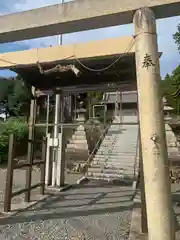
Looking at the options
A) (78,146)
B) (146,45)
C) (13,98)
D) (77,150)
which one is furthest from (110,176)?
(13,98)

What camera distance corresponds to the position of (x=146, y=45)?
3379 millimetres

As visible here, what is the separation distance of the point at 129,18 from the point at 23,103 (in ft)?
54.8

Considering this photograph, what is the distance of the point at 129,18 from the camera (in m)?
3.64

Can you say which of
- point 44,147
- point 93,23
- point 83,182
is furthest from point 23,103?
point 93,23

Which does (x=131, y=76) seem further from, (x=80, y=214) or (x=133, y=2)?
(x=80, y=214)

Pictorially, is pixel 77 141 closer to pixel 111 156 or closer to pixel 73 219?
pixel 111 156

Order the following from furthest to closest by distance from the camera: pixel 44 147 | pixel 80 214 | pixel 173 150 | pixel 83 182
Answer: pixel 173 150 → pixel 83 182 → pixel 44 147 → pixel 80 214

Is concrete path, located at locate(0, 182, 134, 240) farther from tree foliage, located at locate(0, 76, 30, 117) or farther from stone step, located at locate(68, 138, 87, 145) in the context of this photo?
tree foliage, located at locate(0, 76, 30, 117)

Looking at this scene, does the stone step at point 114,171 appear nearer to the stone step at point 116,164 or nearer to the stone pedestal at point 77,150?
the stone step at point 116,164

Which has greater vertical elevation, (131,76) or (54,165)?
(131,76)

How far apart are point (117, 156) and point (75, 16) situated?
8.76m

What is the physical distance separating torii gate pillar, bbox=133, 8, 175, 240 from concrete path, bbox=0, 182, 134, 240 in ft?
3.52

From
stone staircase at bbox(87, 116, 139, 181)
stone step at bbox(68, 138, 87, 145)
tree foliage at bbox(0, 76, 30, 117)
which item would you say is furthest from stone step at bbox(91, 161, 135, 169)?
tree foliage at bbox(0, 76, 30, 117)

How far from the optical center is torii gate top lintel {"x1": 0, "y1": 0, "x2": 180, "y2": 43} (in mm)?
3492
